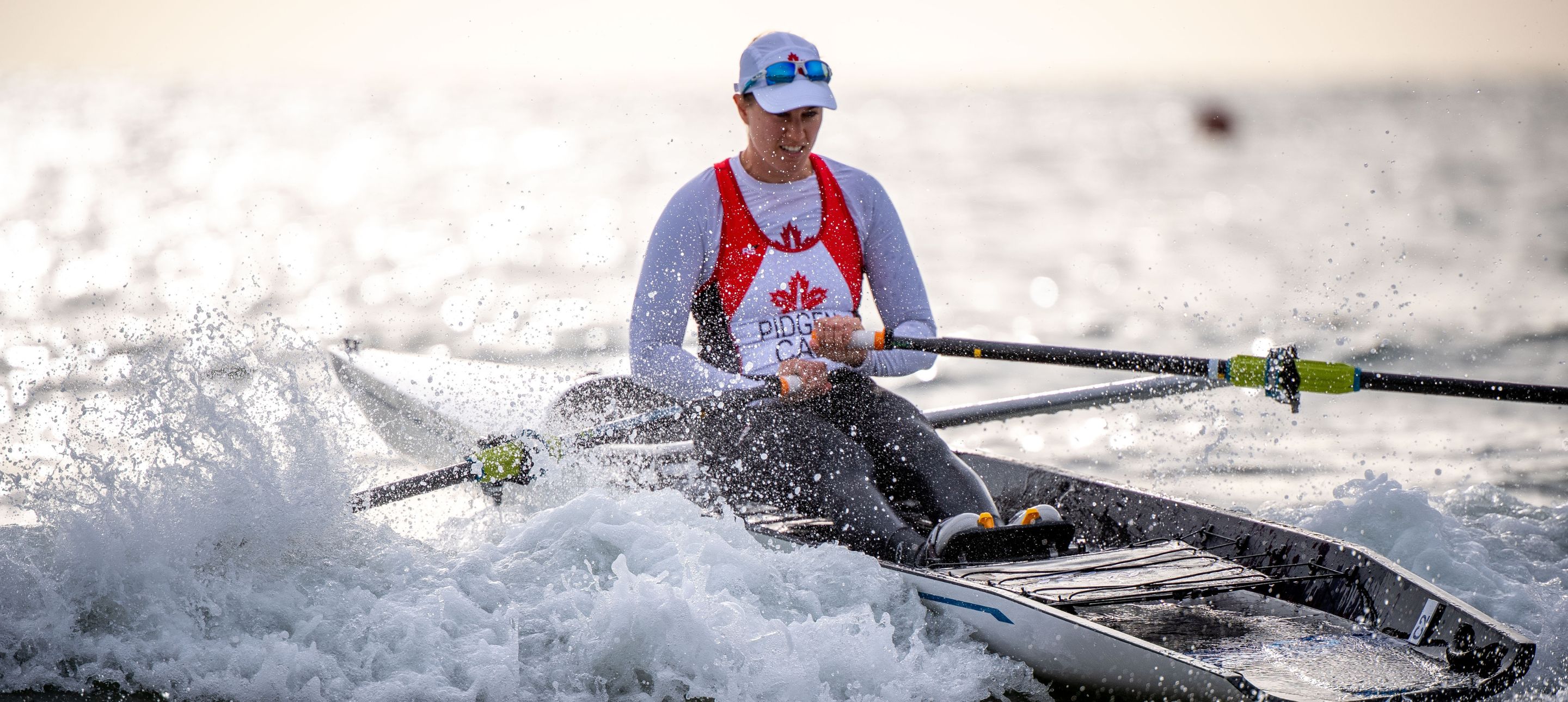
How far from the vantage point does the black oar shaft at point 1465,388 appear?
3.39 metres

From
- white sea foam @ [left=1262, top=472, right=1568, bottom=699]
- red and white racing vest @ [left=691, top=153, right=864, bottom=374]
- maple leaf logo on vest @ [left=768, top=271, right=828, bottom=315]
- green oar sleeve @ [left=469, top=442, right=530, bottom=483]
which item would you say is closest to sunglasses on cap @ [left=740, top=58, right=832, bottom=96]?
red and white racing vest @ [left=691, top=153, right=864, bottom=374]

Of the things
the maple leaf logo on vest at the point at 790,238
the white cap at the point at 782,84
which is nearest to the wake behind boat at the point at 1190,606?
the maple leaf logo on vest at the point at 790,238

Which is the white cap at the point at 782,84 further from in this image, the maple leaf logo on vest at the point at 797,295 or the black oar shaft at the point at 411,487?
the black oar shaft at the point at 411,487

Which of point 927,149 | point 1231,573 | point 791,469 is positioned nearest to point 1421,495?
→ point 1231,573

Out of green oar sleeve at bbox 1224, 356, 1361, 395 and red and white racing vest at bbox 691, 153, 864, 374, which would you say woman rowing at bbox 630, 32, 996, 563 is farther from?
green oar sleeve at bbox 1224, 356, 1361, 395

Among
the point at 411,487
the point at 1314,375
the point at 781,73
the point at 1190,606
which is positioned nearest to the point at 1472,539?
the point at 1190,606

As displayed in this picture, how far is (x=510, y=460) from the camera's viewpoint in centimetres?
478

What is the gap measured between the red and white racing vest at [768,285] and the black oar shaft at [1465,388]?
1.65 meters

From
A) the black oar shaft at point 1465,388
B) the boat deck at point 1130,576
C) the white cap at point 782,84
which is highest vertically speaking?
the white cap at point 782,84

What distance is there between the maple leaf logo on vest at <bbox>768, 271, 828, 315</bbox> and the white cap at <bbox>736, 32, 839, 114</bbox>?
1.89ft

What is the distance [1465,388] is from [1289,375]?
419 mm

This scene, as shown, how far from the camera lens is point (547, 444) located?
480cm

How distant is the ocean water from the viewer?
376 centimetres

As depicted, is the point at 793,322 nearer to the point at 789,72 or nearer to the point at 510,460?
the point at 789,72
